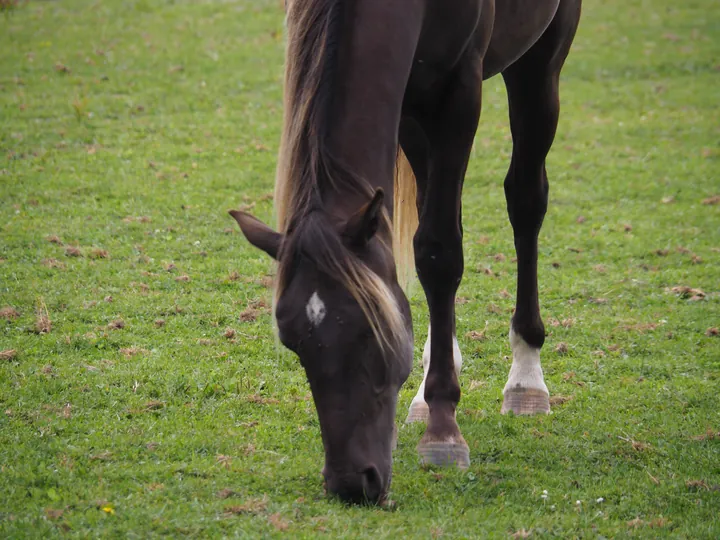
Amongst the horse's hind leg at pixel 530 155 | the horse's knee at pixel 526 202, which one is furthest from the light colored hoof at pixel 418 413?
the horse's knee at pixel 526 202

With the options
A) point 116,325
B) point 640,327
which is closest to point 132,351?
point 116,325

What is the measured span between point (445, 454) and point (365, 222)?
4.84 ft

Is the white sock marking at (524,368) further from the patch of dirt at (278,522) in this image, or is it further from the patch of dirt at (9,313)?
the patch of dirt at (9,313)

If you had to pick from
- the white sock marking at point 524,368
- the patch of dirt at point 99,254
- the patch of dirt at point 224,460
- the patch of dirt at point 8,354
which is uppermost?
the white sock marking at point 524,368

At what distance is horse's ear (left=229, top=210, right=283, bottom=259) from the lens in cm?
345

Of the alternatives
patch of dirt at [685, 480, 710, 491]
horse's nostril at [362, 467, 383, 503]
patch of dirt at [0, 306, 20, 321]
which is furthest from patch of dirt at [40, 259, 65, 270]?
patch of dirt at [685, 480, 710, 491]

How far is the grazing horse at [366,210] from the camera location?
11.0 ft

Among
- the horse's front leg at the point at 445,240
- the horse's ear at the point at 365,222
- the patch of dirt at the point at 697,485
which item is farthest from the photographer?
the horse's front leg at the point at 445,240

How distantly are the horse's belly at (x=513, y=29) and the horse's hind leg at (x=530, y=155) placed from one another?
419 millimetres

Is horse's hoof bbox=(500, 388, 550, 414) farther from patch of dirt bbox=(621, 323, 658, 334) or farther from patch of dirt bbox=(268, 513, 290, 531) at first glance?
patch of dirt bbox=(268, 513, 290, 531)

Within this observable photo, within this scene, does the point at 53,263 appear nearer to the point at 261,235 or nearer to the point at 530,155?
the point at 530,155

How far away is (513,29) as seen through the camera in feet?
15.9

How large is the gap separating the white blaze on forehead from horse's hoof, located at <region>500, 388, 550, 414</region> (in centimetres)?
217

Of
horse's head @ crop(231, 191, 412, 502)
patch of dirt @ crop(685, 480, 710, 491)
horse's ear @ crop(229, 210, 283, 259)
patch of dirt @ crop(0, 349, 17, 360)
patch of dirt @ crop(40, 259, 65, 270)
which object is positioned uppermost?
horse's ear @ crop(229, 210, 283, 259)
